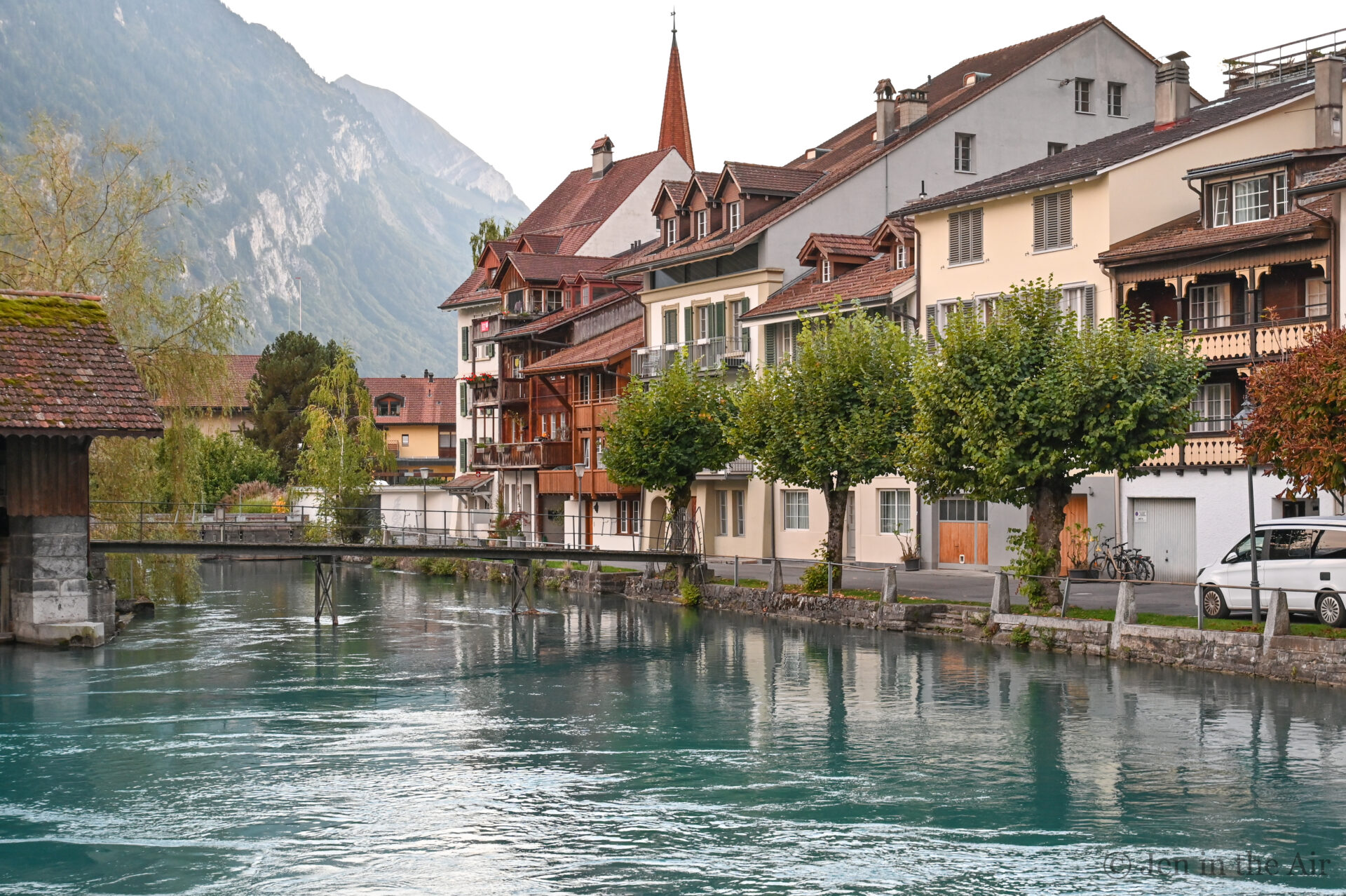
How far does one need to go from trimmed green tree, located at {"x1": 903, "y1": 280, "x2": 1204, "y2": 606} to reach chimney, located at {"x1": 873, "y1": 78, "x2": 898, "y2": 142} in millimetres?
23648

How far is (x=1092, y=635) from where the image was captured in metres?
30.9

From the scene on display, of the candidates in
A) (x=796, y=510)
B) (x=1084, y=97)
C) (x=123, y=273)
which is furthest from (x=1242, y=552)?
(x=1084, y=97)

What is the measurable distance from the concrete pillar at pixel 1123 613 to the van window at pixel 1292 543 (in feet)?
8.90

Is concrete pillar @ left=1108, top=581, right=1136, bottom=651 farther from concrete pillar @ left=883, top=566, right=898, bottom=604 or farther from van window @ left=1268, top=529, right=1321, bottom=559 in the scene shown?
concrete pillar @ left=883, top=566, right=898, bottom=604

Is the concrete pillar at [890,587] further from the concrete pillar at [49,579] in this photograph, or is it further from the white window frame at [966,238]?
the concrete pillar at [49,579]

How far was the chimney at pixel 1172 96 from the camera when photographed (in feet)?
152

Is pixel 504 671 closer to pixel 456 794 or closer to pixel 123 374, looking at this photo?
pixel 123 374

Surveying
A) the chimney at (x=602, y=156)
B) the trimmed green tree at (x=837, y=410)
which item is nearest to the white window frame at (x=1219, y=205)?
the trimmed green tree at (x=837, y=410)

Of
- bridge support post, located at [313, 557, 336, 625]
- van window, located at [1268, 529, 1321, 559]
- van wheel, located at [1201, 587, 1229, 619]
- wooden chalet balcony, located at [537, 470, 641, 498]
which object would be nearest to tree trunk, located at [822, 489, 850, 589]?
van wheel, located at [1201, 587, 1229, 619]

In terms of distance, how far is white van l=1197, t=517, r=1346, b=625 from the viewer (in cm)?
2809

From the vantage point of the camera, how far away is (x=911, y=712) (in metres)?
25.9

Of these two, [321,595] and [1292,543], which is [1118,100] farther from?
[321,595]

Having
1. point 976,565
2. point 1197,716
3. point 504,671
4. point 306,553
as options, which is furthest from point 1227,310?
point 306,553

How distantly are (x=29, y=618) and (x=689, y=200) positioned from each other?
34803mm
